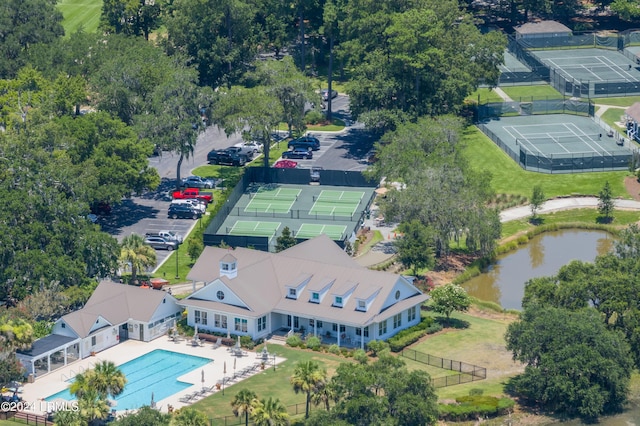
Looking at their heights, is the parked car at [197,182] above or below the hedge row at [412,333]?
above

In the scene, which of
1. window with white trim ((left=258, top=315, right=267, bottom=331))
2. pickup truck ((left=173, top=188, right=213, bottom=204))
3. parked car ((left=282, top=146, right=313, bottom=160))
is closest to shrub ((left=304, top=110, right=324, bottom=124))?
parked car ((left=282, top=146, right=313, bottom=160))

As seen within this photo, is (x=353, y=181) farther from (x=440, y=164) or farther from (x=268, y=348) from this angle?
(x=268, y=348)

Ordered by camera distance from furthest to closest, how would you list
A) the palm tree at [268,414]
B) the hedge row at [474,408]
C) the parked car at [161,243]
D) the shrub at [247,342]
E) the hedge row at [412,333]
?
the parked car at [161,243] < the shrub at [247,342] < the hedge row at [412,333] < the hedge row at [474,408] < the palm tree at [268,414]

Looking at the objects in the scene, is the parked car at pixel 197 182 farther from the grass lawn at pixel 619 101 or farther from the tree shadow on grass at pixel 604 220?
the grass lawn at pixel 619 101

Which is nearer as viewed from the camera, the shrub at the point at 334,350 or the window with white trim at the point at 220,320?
the shrub at the point at 334,350

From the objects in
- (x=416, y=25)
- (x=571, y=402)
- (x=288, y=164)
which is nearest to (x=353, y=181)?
(x=288, y=164)

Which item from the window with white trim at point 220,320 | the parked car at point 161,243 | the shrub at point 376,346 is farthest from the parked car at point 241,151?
the shrub at point 376,346

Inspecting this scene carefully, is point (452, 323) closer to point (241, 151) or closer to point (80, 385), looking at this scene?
point (80, 385)
